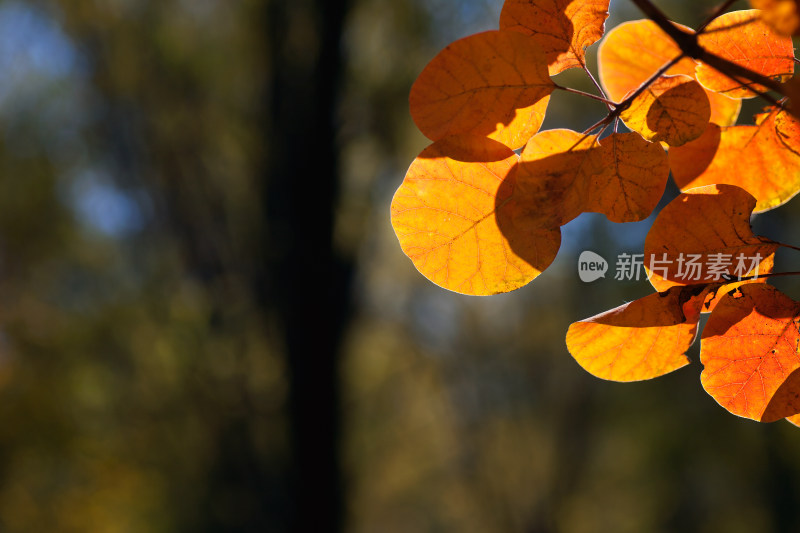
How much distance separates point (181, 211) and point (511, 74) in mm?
2865

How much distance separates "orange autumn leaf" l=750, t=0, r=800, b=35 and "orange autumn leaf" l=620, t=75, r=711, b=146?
0.07 meters

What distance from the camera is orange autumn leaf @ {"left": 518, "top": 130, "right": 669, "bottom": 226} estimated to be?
18cm

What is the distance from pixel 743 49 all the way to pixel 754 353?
12 centimetres

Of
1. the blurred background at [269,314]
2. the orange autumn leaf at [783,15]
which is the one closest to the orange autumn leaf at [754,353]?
the orange autumn leaf at [783,15]

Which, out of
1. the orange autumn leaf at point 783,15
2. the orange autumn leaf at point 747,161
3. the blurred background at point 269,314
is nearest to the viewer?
the orange autumn leaf at point 783,15

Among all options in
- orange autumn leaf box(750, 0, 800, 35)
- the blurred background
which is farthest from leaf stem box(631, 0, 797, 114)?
the blurred background

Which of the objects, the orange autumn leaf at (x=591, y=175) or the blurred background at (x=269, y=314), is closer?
the orange autumn leaf at (x=591, y=175)

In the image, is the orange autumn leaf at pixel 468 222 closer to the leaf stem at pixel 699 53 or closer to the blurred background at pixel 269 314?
the leaf stem at pixel 699 53

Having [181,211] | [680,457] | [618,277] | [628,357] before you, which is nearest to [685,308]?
[628,357]

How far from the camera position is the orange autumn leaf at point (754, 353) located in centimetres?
19

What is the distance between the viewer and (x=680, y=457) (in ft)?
14.1

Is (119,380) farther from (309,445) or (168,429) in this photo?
(309,445)

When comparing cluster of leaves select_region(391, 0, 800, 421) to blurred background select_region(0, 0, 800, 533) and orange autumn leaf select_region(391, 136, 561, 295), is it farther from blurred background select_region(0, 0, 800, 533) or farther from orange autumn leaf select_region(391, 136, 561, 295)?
blurred background select_region(0, 0, 800, 533)

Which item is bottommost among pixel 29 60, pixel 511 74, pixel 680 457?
pixel 680 457
